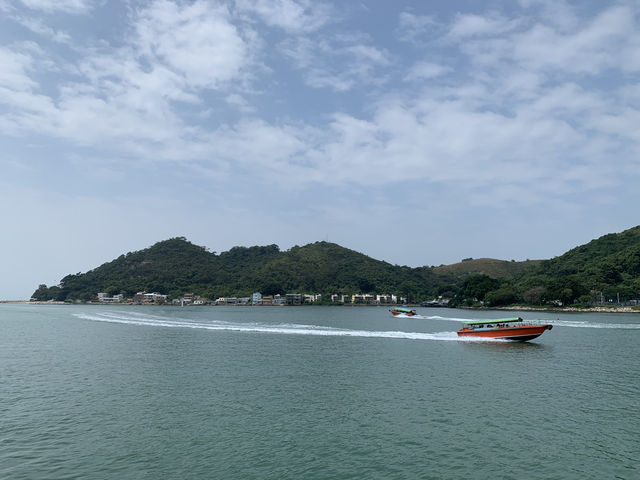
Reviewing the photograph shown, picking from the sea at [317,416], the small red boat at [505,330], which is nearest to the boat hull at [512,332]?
the small red boat at [505,330]

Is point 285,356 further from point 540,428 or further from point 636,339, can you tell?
point 636,339

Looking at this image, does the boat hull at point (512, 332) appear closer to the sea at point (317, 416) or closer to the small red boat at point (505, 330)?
the small red boat at point (505, 330)

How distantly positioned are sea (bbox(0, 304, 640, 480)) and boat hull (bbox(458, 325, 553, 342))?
36.6 ft

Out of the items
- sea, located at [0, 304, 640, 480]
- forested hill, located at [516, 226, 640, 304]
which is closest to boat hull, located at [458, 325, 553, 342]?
sea, located at [0, 304, 640, 480]

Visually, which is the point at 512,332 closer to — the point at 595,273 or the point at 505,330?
the point at 505,330

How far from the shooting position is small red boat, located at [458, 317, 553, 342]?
50156 millimetres

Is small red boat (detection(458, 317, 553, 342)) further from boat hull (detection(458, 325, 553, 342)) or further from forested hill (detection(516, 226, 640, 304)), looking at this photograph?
forested hill (detection(516, 226, 640, 304))

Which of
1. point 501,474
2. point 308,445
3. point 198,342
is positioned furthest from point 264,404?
point 198,342

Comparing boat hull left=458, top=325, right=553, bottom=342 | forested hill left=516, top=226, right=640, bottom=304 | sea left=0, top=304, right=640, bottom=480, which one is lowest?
sea left=0, top=304, right=640, bottom=480

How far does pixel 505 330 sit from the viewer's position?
5188 centimetres

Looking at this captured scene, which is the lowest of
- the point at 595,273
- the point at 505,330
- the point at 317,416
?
the point at 317,416

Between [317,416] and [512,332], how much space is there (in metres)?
39.5

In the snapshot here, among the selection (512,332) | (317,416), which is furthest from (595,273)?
(317,416)

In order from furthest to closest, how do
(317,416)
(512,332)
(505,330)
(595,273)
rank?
(595,273) → (505,330) → (512,332) → (317,416)
